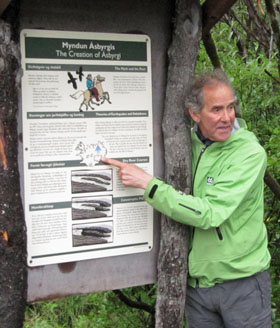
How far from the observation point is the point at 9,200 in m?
2.45

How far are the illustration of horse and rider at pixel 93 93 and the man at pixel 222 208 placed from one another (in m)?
0.33

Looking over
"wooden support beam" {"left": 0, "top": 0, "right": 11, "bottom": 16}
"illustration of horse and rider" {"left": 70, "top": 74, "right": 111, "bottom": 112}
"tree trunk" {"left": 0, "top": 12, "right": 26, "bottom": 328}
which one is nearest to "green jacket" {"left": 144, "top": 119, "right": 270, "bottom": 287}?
"illustration of horse and rider" {"left": 70, "top": 74, "right": 111, "bottom": 112}

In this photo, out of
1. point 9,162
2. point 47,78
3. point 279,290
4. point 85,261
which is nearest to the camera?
point 9,162

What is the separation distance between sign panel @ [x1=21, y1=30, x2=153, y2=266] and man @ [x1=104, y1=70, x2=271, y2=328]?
0.16 metres

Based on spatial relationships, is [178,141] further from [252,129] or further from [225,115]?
[252,129]

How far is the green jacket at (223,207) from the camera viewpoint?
2637 mm

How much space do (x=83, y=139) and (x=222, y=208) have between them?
837mm

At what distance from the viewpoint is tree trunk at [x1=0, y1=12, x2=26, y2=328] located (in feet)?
7.87

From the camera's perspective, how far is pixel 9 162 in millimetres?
2449

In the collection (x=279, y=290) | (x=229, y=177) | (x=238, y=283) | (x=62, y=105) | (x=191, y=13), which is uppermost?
(x=191, y=13)

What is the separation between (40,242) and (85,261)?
11.5 inches

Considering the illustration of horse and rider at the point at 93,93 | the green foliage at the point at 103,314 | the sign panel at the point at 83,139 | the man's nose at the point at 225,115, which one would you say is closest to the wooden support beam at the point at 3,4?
the sign panel at the point at 83,139

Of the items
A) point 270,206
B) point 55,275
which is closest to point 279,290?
point 270,206

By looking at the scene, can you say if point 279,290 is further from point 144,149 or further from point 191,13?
point 191,13
